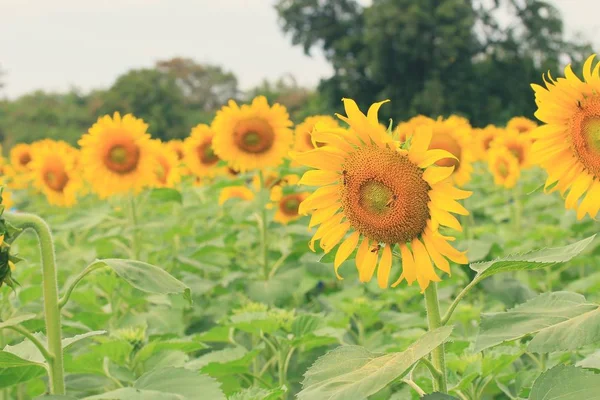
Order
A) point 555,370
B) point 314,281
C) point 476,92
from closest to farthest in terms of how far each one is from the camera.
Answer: point 555,370
point 314,281
point 476,92

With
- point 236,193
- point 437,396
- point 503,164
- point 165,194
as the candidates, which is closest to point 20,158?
point 236,193

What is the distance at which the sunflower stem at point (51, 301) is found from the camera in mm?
1432

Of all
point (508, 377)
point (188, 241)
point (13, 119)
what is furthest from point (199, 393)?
point (13, 119)

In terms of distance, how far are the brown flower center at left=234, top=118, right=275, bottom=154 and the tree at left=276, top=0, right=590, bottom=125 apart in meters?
24.5

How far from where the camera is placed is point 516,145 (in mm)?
5270

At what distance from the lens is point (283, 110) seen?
14.6 ft

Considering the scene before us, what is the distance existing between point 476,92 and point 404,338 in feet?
91.9

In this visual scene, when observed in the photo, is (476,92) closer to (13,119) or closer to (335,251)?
(13,119)

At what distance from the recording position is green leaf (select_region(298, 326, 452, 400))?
1.13 meters

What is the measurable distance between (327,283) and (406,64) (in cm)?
2660

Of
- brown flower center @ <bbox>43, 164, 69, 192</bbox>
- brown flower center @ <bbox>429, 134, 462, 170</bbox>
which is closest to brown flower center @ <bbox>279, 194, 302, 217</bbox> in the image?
brown flower center @ <bbox>429, 134, 462, 170</bbox>

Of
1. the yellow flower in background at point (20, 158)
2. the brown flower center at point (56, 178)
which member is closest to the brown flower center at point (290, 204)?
the brown flower center at point (56, 178)

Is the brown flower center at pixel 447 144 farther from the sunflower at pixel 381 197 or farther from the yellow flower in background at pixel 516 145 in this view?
the sunflower at pixel 381 197

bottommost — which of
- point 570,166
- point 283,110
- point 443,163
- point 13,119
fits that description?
point 570,166
